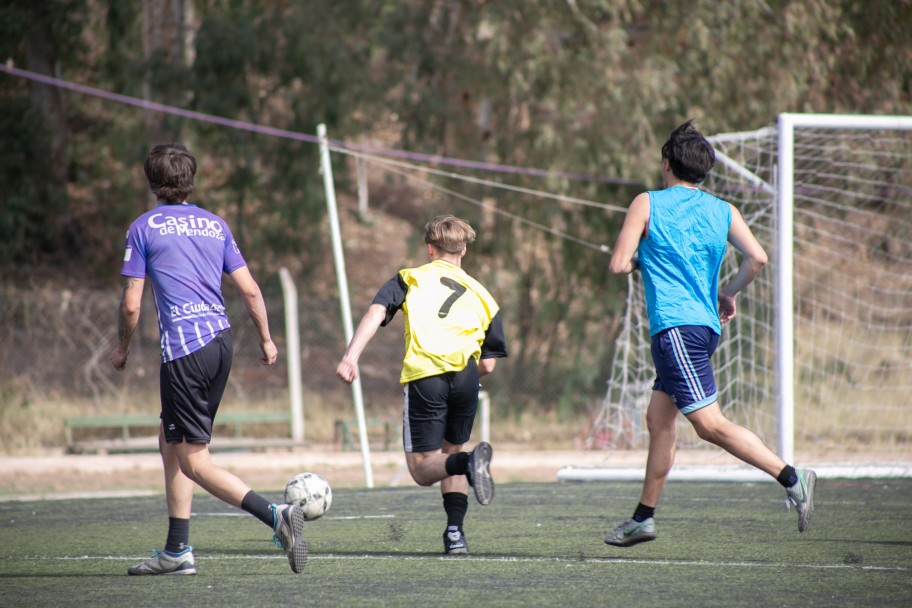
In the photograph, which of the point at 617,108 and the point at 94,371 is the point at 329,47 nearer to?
the point at 617,108

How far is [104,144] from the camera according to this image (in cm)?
2352

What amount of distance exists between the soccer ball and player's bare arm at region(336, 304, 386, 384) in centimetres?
51

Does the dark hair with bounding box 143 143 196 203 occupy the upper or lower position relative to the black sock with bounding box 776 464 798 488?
upper

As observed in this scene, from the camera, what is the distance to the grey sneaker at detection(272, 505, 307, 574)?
487 cm

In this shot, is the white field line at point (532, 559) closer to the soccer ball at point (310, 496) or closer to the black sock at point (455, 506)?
the black sock at point (455, 506)

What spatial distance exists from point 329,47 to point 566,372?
20.9 feet

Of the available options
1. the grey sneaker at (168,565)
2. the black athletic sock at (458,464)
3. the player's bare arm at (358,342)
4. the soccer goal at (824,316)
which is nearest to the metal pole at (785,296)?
the soccer goal at (824,316)

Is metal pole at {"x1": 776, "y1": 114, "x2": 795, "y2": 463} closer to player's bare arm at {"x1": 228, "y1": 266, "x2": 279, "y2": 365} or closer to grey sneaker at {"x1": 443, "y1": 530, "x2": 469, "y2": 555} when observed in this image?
grey sneaker at {"x1": 443, "y1": 530, "x2": 469, "y2": 555}

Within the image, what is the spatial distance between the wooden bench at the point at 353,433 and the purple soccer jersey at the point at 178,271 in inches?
419

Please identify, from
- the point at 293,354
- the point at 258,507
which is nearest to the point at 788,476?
the point at 258,507

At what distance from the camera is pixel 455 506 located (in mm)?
5762

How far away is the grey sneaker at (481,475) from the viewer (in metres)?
5.18

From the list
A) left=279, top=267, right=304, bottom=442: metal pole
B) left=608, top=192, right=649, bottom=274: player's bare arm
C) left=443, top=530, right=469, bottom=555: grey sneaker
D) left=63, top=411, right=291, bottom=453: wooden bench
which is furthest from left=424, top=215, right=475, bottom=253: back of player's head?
left=279, top=267, right=304, bottom=442: metal pole

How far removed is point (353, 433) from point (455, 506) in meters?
11.4
